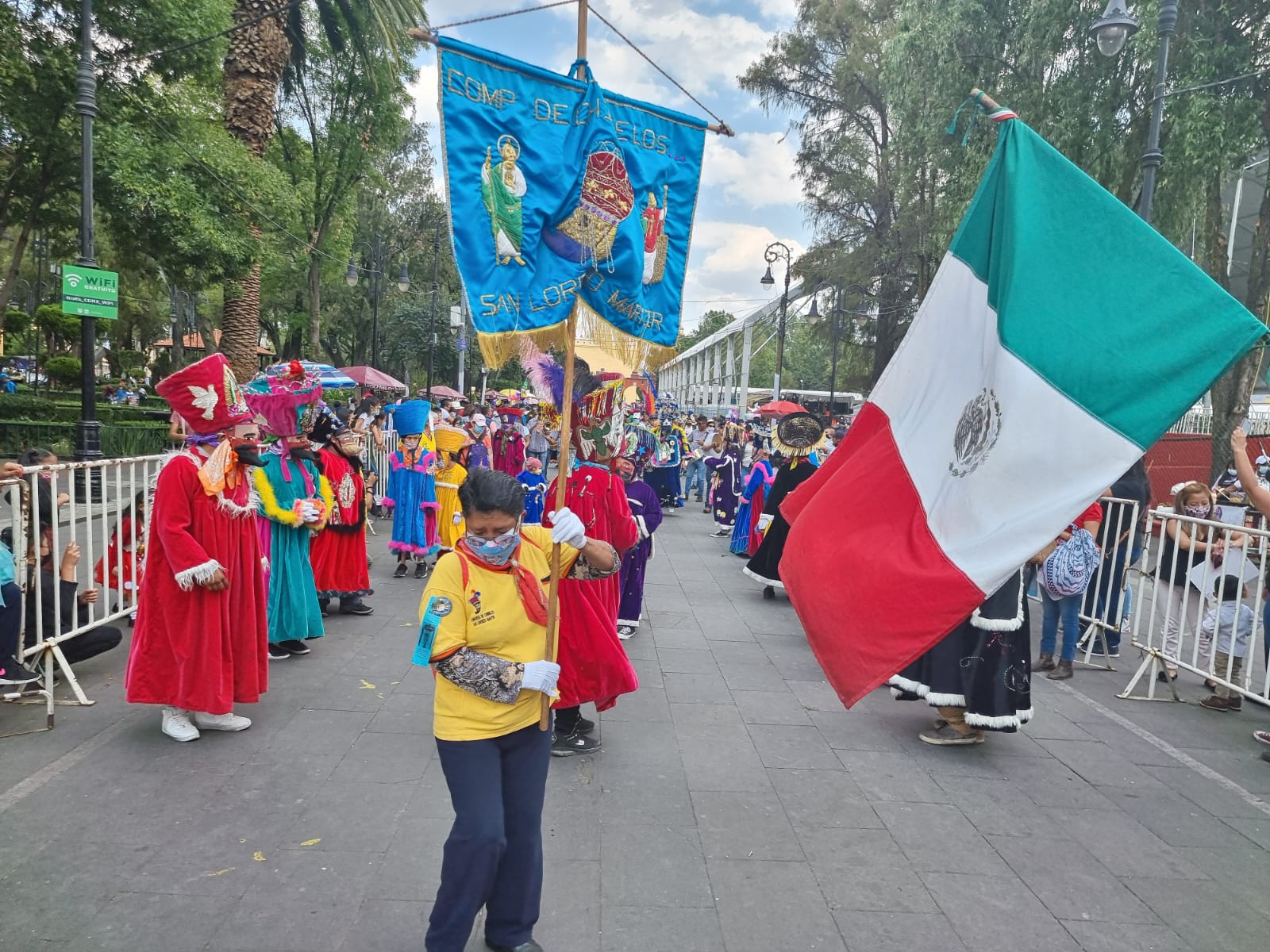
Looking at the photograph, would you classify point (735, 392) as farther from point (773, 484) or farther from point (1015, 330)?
point (1015, 330)

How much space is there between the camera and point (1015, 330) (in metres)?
3.28

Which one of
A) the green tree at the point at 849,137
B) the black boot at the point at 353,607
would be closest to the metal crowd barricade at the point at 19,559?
the black boot at the point at 353,607

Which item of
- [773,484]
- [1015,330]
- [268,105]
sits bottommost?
[773,484]

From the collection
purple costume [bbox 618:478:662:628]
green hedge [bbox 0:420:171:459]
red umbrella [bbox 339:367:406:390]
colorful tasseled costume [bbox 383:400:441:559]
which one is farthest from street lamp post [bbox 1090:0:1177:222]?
green hedge [bbox 0:420:171:459]

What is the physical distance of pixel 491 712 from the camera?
264cm

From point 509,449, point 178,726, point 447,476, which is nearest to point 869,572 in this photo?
point 178,726

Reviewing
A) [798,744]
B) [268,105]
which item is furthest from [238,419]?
[268,105]

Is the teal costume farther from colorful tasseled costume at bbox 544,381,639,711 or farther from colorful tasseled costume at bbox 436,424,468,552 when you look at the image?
colorful tasseled costume at bbox 436,424,468,552

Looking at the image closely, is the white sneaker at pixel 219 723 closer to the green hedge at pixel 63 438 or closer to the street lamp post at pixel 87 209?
the street lamp post at pixel 87 209

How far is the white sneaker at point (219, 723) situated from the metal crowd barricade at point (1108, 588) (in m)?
6.80

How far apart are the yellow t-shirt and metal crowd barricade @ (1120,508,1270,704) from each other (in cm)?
528

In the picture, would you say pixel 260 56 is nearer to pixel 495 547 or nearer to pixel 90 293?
pixel 90 293

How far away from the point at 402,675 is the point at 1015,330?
454 cm

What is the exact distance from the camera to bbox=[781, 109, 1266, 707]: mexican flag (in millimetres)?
3049
